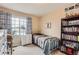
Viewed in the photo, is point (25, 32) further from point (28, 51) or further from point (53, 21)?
point (53, 21)

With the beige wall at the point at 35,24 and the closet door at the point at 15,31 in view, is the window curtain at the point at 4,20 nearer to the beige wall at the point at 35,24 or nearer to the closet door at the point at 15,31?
the closet door at the point at 15,31

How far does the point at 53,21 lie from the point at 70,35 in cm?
33

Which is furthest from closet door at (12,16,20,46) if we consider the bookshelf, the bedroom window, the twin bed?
the bookshelf

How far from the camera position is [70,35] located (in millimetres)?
1396

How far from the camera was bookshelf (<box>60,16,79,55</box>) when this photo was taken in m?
1.33

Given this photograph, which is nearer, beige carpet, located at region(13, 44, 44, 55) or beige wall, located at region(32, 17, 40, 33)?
beige carpet, located at region(13, 44, 44, 55)

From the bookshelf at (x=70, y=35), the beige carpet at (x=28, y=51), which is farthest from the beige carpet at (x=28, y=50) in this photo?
the bookshelf at (x=70, y=35)

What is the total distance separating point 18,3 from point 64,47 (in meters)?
0.94

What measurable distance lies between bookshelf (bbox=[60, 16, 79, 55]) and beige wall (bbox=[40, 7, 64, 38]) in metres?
0.06

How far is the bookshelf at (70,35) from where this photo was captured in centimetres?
133

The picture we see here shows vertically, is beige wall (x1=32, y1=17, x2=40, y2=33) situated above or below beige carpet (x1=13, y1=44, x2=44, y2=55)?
above

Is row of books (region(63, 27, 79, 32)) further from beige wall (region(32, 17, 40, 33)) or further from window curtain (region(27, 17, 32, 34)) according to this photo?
window curtain (region(27, 17, 32, 34))

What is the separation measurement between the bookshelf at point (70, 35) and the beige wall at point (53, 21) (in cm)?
6

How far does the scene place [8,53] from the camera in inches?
53.7
